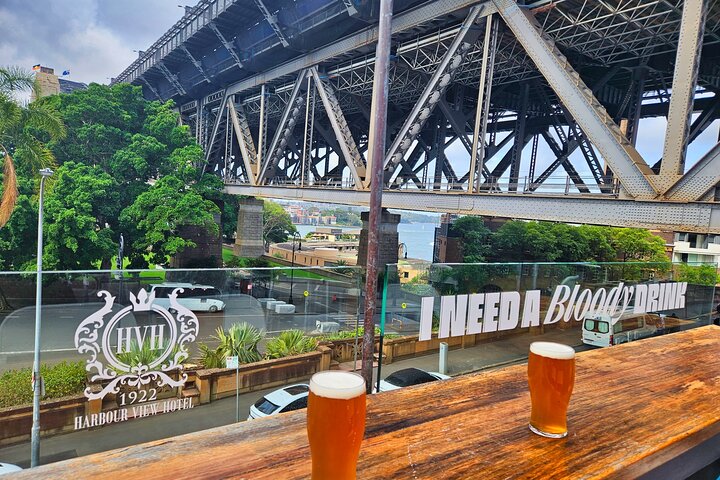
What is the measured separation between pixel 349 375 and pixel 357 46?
25.4 m

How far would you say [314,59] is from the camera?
28172 millimetres

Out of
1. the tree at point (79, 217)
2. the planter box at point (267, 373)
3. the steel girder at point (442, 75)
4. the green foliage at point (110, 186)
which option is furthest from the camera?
the green foliage at point (110, 186)

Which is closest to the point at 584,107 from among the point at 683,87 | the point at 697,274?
the point at 683,87

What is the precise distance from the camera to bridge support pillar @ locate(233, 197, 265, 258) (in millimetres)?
42469

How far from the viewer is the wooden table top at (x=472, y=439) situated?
1568mm

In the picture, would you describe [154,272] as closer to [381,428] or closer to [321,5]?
[381,428]

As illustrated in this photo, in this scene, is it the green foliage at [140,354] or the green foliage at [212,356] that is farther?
the green foliage at [212,356]

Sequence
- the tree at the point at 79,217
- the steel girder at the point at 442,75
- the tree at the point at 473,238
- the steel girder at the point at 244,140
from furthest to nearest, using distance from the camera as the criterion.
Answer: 1. the steel girder at the point at 244,140
2. the tree at the point at 473,238
3. the tree at the point at 79,217
4. the steel girder at the point at 442,75

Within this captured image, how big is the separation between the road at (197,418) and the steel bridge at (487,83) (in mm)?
7588

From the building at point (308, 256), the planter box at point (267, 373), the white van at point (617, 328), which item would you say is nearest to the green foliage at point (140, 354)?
the planter box at point (267, 373)

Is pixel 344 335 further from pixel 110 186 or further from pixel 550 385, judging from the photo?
pixel 110 186

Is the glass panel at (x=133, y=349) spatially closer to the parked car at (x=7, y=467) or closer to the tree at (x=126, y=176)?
the parked car at (x=7, y=467)

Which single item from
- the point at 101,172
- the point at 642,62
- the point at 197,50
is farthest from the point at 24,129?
the point at 642,62

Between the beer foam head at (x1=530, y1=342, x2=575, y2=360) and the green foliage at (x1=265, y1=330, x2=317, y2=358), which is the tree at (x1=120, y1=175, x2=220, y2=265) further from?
the beer foam head at (x1=530, y1=342, x2=575, y2=360)
